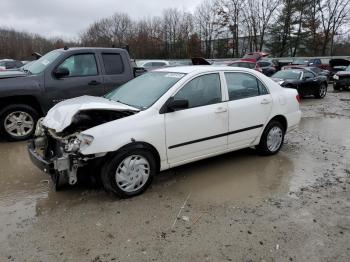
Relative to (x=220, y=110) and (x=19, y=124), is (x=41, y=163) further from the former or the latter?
(x=19, y=124)

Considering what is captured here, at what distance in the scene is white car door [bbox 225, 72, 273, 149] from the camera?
509 centimetres

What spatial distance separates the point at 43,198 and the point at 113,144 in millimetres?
1247

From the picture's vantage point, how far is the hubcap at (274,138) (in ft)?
19.0

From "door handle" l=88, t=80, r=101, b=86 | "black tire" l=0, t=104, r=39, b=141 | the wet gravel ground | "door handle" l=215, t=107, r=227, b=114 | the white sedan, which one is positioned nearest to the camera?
the wet gravel ground

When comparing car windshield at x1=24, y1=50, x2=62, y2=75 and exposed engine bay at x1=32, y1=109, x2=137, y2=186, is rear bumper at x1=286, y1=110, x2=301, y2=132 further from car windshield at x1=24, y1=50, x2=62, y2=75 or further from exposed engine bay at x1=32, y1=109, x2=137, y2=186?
car windshield at x1=24, y1=50, x2=62, y2=75

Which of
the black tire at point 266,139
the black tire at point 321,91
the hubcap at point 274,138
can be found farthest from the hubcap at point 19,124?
the black tire at point 321,91

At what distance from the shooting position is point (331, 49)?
155ft

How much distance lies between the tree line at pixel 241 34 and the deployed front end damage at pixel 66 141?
140ft

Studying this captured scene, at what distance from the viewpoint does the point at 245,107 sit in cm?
520

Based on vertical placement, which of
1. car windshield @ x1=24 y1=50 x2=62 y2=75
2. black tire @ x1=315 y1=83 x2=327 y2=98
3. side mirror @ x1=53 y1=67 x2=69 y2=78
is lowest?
black tire @ x1=315 y1=83 x2=327 y2=98

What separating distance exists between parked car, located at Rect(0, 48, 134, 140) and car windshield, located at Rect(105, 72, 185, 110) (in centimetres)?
215

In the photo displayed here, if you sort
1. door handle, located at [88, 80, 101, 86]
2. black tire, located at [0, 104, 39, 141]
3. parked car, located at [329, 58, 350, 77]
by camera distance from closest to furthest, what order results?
black tire, located at [0, 104, 39, 141] < door handle, located at [88, 80, 101, 86] < parked car, located at [329, 58, 350, 77]

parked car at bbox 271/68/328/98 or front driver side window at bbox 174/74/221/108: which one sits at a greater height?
front driver side window at bbox 174/74/221/108

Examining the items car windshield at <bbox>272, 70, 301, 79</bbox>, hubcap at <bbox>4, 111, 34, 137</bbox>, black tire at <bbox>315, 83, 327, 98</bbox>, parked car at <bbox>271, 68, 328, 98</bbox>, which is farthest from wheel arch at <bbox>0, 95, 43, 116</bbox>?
black tire at <bbox>315, 83, 327, 98</bbox>
